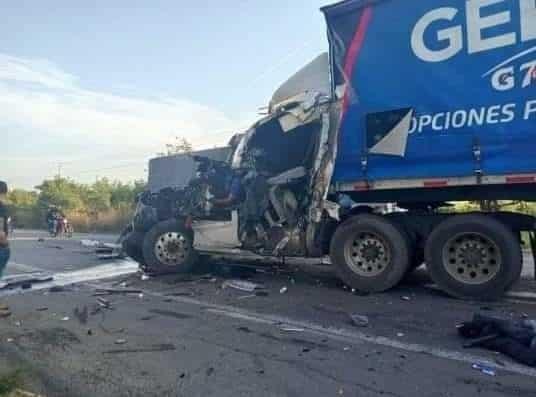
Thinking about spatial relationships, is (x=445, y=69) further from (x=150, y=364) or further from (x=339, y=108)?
(x=150, y=364)

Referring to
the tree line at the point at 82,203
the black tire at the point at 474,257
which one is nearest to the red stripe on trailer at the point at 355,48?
the black tire at the point at 474,257

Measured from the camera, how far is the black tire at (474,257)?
210 inches


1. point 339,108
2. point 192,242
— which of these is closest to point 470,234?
point 339,108

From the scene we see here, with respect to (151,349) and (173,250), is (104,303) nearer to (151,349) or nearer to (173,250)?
(173,250)

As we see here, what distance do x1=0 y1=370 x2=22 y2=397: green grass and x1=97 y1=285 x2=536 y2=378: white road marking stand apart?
7.69ft

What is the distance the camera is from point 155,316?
5.28 meters

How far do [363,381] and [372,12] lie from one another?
4754mm

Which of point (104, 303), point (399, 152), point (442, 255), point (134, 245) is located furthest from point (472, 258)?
point (134, 245)

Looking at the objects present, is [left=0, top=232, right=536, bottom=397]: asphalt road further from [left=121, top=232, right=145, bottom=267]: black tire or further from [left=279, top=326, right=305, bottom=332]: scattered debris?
[left=121, top=232, right=145, bottom=267]: black tire

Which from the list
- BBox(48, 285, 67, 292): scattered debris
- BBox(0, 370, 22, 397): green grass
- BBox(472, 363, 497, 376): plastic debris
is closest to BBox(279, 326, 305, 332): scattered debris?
BBox(472, 363, 497, 376): plastic debris

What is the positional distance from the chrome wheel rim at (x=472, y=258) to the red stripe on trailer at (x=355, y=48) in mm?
2239

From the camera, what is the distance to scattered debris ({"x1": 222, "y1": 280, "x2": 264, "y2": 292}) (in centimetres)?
665

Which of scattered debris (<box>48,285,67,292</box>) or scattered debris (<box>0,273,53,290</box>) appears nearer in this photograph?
scattered debris (<box>48,285,67,292</box>)

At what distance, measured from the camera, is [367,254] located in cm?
622
